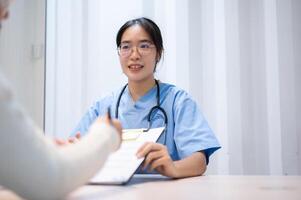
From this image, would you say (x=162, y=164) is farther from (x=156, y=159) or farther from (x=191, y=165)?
(x=191, y=165)

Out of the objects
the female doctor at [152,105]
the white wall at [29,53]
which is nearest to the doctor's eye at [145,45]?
the female doctor at [152,105]

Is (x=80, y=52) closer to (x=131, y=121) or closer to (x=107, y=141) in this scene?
(x=131, y=121)

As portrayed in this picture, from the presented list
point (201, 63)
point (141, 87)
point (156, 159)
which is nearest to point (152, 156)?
point (156, 159)

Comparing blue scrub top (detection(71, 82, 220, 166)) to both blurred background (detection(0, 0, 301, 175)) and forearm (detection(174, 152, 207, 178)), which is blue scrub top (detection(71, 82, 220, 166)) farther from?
blurred background (detection(0, 0, 301, 175))

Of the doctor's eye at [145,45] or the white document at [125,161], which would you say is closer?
the white document at [125,161]

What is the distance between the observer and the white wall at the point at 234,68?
1.55 m

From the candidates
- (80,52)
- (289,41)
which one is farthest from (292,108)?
(80,52)

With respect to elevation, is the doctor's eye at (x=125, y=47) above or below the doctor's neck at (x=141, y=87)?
above

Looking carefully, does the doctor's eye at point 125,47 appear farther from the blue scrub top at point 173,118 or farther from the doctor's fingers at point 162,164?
the doctor's fingers at point 162,164

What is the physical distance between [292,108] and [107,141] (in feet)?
4.27

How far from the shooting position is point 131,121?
4.03 ft

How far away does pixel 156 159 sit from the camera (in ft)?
2.76

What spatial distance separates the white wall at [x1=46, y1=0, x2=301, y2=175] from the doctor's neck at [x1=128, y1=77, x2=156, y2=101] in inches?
15.3

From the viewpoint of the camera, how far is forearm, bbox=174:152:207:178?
901 mm
